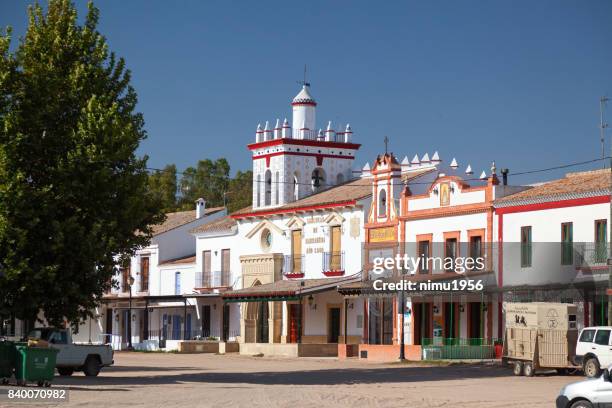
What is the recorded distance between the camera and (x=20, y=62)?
34688 millimetres

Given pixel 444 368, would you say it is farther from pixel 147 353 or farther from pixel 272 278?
pixel 147 353

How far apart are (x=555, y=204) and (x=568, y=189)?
826 millimetres

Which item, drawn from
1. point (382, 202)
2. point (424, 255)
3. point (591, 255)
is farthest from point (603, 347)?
point (382, 202)

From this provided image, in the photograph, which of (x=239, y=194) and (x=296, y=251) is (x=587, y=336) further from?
(x=239, y=194)

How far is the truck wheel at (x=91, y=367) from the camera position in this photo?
3653cm

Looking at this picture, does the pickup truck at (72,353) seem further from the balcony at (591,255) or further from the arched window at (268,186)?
the arched window at (268,186)

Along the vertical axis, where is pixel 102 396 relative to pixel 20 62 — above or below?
below

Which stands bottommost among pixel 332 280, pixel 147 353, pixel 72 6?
pixel 147 353

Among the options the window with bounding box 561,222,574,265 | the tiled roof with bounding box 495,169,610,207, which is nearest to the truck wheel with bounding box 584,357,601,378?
the window with bounding box 561,222,574,265

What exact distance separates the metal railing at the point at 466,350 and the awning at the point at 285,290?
28.7ft

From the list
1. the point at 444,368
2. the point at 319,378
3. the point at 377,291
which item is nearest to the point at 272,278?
the point at 377,291

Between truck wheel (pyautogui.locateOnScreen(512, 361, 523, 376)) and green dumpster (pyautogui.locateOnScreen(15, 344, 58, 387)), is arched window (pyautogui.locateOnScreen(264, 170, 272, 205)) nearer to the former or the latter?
truck wheel (pyautogui.locateOnScreen(512, 361, 523, 376))

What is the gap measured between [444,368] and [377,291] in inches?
368

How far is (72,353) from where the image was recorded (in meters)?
36.0
